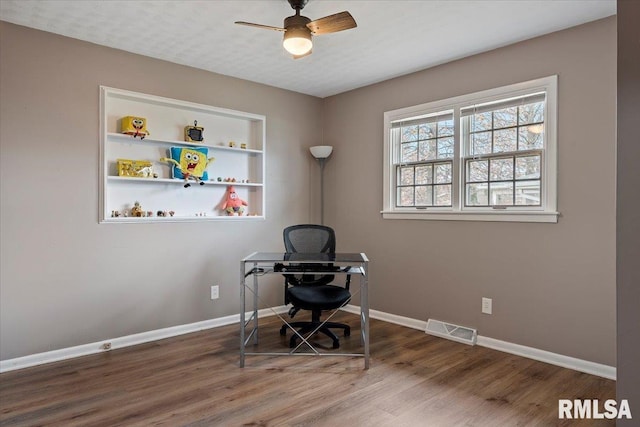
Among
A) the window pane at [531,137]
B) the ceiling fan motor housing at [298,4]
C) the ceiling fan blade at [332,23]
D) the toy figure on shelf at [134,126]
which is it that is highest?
the ceiling fan motor housing at [298,4]

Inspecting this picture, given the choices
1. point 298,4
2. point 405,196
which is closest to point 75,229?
point 298,4

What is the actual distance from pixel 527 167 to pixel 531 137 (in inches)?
9.4

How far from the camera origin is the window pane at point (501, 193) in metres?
3.37

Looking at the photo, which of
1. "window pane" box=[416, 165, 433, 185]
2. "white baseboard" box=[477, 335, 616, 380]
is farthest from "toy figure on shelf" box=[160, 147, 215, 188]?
"white baseboard" box=[477, 335, 616, 380]

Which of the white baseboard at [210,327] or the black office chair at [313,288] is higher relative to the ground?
the black office chair at [313,288]

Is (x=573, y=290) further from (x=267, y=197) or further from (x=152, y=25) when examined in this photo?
(x=152, y=25)

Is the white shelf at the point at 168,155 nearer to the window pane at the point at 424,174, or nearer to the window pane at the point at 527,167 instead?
the window pane at the point at 424,174

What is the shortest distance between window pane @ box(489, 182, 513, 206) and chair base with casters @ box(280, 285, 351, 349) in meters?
1.49

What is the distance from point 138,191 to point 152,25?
55.4 inches

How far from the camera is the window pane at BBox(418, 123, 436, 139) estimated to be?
3.93 m

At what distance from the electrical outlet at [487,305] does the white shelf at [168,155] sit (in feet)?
7.80

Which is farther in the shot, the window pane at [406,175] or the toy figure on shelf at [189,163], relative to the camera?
the window pane at [406,175]

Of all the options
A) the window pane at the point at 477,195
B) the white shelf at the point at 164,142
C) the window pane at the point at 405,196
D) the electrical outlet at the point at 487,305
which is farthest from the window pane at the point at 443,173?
the white shelf at the point at 164,142

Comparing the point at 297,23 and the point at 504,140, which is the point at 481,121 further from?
the point at 297,23
